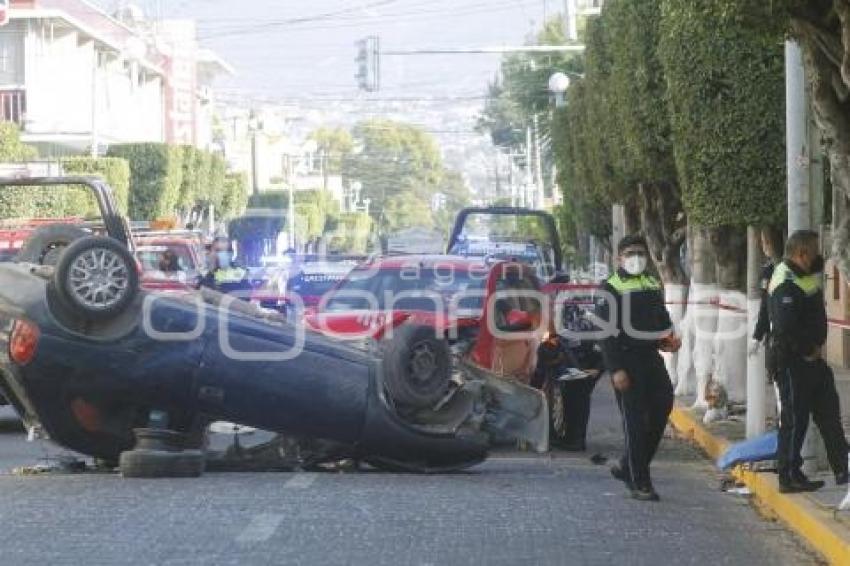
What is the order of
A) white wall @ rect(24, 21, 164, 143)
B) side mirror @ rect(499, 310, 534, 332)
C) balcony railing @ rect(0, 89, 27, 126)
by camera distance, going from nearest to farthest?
side mirror @ rect(499, 310, 534, 332)
balcony railing @ rect(0, 89, 27, 126)
white wall @ rect(24, 21, 164, 143)

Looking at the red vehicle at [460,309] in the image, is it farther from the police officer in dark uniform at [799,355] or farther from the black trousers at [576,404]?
the police officer in dark uniform at [799,355]

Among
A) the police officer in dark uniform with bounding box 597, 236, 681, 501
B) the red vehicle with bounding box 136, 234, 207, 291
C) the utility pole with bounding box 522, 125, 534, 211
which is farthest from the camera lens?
the utility pole with bounding box 522, 125, 534, 211

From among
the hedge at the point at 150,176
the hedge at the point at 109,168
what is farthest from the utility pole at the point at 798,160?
the hedge at the point at 150,176

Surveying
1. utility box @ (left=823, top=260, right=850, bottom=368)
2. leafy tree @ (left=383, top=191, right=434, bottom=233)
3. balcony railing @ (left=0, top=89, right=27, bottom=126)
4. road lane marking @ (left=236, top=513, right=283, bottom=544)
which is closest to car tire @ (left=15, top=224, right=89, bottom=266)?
road lane marking @ (left=236, top=513, right=283, bottom=544)

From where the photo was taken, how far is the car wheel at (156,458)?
13.8 m

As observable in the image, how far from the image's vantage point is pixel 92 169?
56.2 m

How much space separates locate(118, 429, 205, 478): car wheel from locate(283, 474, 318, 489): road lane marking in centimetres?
76

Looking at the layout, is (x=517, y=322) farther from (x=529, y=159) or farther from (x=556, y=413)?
(x=529, y=159)

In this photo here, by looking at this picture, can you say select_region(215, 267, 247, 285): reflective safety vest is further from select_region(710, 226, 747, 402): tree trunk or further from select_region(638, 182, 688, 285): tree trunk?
select_region(710, 226, 747, 402): tree trunk

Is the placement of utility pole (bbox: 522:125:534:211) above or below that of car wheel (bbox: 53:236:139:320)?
above

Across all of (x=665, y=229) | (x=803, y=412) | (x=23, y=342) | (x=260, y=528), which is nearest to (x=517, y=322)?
(x=803, y=412)

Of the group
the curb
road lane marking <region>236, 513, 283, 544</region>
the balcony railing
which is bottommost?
the curb

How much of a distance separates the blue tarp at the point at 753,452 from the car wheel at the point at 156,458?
13.1 feet

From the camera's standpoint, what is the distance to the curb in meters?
10.9
